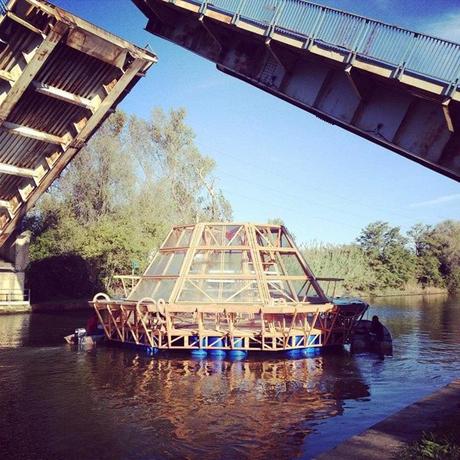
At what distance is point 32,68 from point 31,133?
305cm

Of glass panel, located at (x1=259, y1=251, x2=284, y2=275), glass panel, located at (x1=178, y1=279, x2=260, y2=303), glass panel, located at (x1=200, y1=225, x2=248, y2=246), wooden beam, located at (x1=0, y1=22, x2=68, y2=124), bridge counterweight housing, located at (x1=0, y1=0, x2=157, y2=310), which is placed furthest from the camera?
glass panel, located at (x1=259, y1=251, x2=284, y2=275)

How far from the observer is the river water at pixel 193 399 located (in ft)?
28.3

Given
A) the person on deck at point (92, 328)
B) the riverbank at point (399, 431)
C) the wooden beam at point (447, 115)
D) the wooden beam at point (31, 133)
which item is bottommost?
the person on deck at point (92, 328)

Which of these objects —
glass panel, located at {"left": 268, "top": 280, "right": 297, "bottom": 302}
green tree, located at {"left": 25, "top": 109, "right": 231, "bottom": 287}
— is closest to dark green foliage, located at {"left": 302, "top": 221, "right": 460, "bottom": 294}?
green tree, located at {"left": 25, "top": 109, "right": 231, "bottom": 287}

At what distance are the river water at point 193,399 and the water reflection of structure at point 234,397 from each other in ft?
0.09

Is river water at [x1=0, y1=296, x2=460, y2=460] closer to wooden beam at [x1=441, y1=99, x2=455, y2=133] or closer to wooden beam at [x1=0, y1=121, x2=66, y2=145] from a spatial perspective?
wooden beam at [x1=441, y1=99, x2=455, y2=133]

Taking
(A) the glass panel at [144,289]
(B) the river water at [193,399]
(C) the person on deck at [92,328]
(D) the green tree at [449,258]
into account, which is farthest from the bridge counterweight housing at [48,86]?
(D) the green tree at [449,258]

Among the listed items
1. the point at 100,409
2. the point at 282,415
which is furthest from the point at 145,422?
the point at 282,415

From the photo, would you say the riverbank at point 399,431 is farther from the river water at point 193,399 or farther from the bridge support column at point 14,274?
the bridge support column at point 14,274

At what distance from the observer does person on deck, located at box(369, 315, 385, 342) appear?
18703mm

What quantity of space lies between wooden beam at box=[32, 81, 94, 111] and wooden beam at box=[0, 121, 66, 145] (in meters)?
1.60

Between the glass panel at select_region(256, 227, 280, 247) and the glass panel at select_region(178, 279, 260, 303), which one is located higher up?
the glass panel at select_region(256, 227, 280, 247)

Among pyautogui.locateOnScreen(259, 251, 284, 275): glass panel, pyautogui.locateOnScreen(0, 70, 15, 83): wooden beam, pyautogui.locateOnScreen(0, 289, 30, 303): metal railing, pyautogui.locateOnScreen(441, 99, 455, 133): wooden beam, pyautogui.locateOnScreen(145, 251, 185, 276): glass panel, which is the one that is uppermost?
pyautogui.locateOnScreen(441, 99, 455, 133): wooden beam

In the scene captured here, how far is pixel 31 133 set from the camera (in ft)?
59.4
